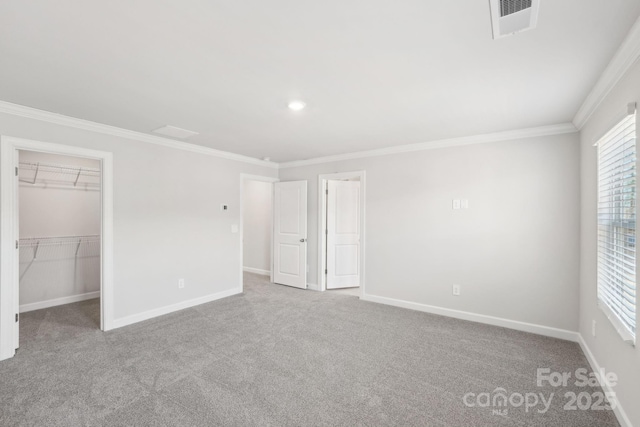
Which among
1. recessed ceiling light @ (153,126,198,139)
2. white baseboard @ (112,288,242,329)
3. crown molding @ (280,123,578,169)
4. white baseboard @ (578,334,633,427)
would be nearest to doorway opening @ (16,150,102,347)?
white baseboard @ (112,288,242,329)

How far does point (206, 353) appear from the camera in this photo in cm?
281

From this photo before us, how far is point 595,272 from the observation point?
8.49 feet

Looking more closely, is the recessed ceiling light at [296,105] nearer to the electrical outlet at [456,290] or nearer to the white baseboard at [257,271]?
the electrical outlet at [456,290]

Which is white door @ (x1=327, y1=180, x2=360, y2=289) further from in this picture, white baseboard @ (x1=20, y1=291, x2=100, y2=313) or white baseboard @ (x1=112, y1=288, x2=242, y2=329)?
white baseboard @ (x1=20, y1=291, x2=100, y2=313)

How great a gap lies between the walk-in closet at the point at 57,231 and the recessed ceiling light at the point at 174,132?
4.65 ft

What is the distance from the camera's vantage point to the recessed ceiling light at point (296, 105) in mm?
2575

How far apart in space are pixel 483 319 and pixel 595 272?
140 centimetres

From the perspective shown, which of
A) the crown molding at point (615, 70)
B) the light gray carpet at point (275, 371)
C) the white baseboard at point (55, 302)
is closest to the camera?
the crown molding at point (615, 70)

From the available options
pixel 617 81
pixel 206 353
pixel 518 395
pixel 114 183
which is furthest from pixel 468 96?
pixel 114 183

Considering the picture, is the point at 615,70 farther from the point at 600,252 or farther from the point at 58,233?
the point at 58,233

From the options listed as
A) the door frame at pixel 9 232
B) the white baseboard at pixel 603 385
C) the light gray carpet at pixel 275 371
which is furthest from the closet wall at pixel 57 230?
the white baseboard at pixel 603 385

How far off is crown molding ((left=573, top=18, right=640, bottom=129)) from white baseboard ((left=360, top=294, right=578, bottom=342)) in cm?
233

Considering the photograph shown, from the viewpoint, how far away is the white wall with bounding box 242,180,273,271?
20.7 feet

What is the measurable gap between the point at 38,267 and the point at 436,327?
18.3ft
